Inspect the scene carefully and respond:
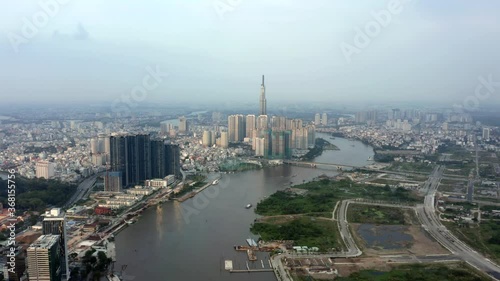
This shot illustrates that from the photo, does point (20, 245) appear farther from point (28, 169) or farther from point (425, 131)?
point (425, 131)

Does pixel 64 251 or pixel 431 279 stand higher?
pixel 64 251

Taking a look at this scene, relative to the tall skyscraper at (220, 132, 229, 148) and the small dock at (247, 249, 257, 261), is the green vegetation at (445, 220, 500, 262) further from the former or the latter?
the tall skyscraper at (220, 132, 229, 148)

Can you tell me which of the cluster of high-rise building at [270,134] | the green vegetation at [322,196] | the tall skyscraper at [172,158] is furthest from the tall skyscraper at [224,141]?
the green vegetation at [322,196]

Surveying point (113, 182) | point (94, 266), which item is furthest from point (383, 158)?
point (94, 266)

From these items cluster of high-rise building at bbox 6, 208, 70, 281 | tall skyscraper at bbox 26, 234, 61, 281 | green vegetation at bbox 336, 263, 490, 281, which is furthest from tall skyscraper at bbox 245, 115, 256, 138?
tall skyscraper at bbox 26, 234, 61, 281

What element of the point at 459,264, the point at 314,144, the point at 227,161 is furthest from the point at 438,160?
the point at 459,264

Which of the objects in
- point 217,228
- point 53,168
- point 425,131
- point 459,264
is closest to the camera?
point 459,264
